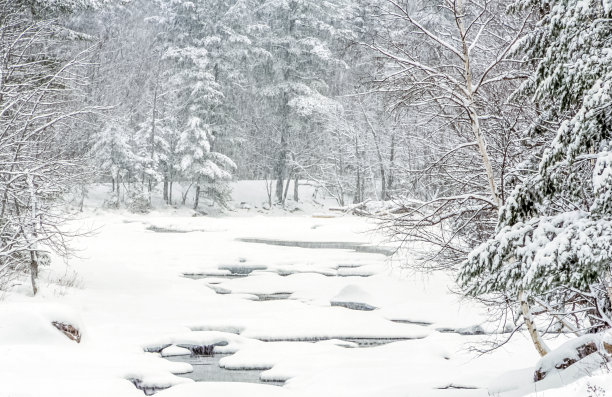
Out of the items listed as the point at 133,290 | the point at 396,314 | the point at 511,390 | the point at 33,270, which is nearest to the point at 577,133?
the point at 511,390

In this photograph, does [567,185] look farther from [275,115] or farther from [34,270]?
[275,115]

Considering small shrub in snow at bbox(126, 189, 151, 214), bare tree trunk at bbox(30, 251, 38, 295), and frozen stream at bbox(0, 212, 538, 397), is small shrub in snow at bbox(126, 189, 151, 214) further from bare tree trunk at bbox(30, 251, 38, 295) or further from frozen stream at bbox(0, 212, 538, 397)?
bare tree trunk at bbox(30, 251, 38, 295)

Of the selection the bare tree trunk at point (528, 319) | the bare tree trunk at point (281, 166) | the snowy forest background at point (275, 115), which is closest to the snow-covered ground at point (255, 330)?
the bare tree trunk at point (528, 319)

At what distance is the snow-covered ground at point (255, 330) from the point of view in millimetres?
8281

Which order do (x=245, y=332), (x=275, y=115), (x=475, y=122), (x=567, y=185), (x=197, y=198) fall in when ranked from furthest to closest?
(x=275, y=115), (x=197, y=198), (x=245, y=332), (x=475, y=122), (x=567, y=185)

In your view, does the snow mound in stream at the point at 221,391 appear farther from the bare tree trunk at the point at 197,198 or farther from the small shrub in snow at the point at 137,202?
the bare tree trunk at the point at 197,198

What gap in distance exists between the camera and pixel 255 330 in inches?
478

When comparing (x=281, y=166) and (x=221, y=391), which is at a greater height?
(x=281, y=166)

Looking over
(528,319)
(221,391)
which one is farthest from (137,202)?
(528,319)

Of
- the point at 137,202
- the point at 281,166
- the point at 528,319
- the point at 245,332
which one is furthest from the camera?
the point at 281,166

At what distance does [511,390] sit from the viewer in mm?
7066

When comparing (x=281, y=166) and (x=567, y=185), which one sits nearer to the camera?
(x=567, y=185)

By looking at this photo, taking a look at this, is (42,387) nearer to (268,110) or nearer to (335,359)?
(335,359)

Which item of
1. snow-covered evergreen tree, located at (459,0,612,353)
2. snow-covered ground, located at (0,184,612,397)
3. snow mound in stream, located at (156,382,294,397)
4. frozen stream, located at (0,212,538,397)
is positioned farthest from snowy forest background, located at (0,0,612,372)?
snow mound in stream, located at (156,382,294,397)
